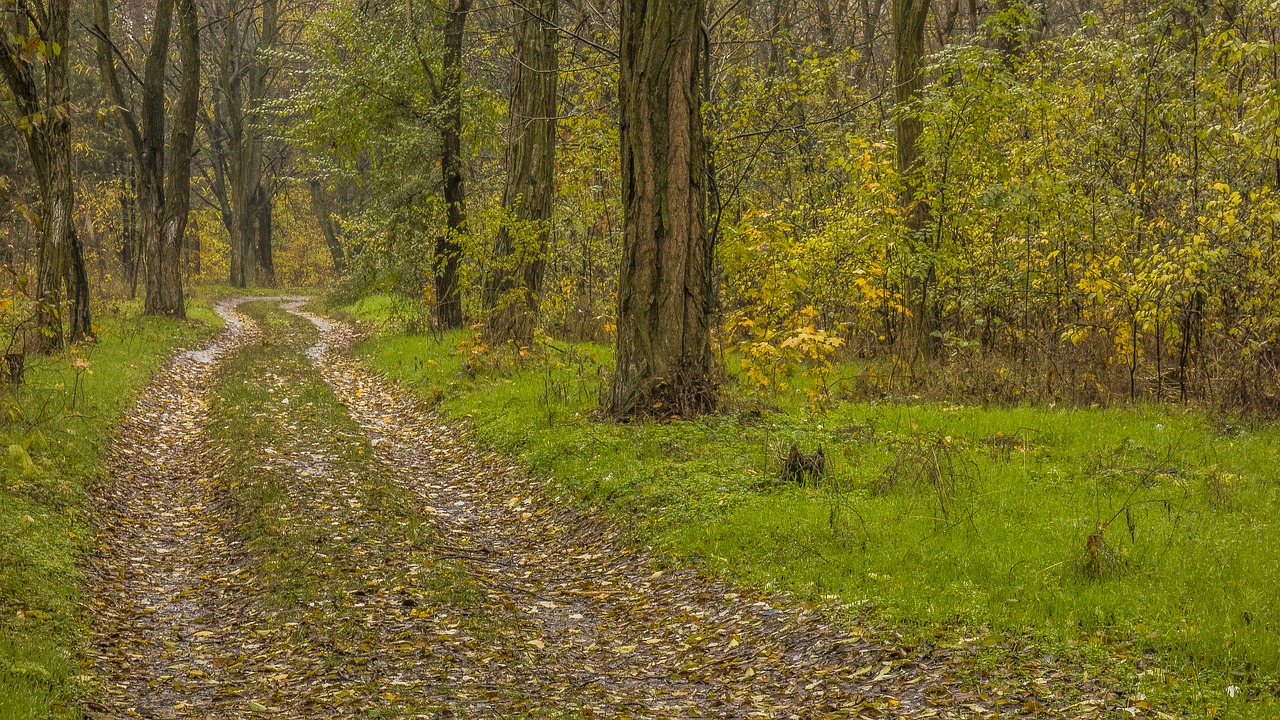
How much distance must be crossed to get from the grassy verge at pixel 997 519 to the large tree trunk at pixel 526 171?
4288mm

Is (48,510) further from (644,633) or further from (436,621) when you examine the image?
(644,633)

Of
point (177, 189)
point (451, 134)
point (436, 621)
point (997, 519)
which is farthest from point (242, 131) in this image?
point (997, 519)

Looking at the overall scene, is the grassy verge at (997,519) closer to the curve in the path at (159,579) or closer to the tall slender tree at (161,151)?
the curve in the path at (159,579)

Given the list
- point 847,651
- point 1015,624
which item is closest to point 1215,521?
point 1015,624

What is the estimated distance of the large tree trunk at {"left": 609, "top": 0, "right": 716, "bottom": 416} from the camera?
1023 cm

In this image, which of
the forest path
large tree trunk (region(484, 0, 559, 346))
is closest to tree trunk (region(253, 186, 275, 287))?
large tree trunk (region(484, 0, 559, 346))

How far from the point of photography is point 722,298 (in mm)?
18203

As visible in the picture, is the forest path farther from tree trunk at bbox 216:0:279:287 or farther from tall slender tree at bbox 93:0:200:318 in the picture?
tree trunk at bbox 216:0:279:287

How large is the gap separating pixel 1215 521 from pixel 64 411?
37.1 ft

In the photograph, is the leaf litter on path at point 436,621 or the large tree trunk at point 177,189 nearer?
the leaf litter on path at point 436,621

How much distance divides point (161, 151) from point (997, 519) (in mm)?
22017

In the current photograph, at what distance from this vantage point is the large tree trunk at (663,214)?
1023cm

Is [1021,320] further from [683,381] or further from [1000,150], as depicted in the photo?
[683,381]

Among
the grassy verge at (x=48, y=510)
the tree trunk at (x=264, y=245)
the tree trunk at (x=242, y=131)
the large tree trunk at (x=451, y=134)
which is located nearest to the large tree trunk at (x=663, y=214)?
the grassy verge at (x=48, y=510)
